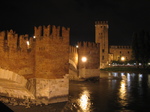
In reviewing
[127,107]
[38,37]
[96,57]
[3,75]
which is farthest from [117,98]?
[96,57]

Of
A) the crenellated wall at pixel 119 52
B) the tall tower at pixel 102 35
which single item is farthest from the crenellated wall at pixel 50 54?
the crenellated wall at pixel 119 52

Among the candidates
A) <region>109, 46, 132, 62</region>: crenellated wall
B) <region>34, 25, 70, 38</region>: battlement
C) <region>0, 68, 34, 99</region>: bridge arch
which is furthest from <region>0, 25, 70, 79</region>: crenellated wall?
<region>109, 46, 132, 62</region>: crenellated wall

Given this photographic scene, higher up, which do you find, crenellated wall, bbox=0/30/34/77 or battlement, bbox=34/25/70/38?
battlement, bbox=34/25/70/38

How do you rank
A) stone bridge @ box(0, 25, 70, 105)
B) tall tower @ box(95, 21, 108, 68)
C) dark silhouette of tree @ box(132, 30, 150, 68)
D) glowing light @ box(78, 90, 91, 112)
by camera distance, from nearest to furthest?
glowing light @ box(78, 90, 91, 112), stone bridge @ box(0, 25, 70, 105), dark silhouette of tree @ box(132, 30, 150, 68), tall tower @ box(95, 21, 108, 68)

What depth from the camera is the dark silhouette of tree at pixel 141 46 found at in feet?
134

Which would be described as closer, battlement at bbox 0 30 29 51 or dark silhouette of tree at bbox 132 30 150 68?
battlement at bbox 0 30 29 51

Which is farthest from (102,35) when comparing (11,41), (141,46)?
(11,41)

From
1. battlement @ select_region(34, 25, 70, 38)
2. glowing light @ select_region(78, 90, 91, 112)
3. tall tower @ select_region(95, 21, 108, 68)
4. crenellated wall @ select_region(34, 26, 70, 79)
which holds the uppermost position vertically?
tall tower @ select_region(95, 21, 108, 68)

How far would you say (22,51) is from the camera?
42.3ft

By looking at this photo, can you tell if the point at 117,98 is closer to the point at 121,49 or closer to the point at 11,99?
the point at 11,99

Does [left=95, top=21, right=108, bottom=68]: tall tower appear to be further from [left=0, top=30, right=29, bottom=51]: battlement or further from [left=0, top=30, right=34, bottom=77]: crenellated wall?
[left=0, top=30, right=29, bottom=51]: battlement

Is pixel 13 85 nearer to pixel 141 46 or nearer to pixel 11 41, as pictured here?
pixel 11 41

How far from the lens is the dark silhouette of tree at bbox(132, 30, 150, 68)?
40.8 metres

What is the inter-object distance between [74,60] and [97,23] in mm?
35569
